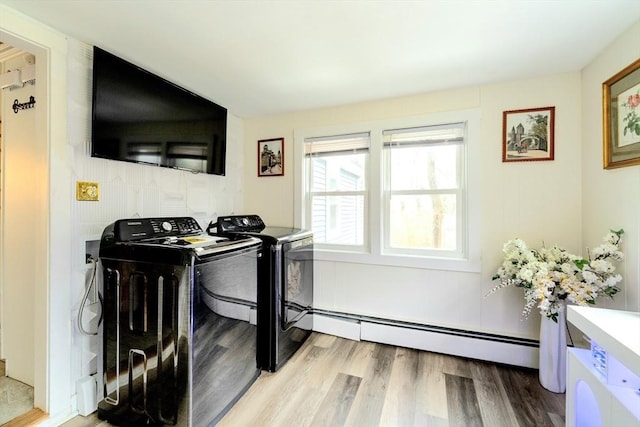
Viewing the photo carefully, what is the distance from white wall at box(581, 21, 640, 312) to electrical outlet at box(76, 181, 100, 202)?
3.17 meters

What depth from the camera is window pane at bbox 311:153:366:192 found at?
8.91ft

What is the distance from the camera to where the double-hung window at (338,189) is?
269cm

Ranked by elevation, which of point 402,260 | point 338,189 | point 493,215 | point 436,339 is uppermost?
point 338,189

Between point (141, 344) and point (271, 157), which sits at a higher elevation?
point (271, 157)

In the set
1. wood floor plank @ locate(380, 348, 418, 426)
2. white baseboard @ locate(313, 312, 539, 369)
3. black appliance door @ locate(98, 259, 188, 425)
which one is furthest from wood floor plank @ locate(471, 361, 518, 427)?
black appliance door @ locate(98, 259, 188, 425)

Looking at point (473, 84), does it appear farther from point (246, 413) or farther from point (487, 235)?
point (246, 413)

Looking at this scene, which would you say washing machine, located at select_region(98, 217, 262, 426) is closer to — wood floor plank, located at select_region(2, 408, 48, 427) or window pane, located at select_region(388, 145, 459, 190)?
wood floor plank, located at select_region(2, 408, 48, 427)

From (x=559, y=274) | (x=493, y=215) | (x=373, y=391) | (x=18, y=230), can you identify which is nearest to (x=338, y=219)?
(x=493, y=215)

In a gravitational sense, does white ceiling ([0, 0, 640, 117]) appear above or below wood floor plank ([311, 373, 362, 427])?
above

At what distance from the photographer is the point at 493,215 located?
7.23 feet

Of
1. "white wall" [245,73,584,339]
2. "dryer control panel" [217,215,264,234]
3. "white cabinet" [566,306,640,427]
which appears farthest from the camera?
"dryer control panel" [217,215,264,234]

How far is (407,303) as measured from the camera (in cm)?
245

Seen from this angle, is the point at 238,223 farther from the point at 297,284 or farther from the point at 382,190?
the point at 382,190

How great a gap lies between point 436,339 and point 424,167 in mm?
1508
